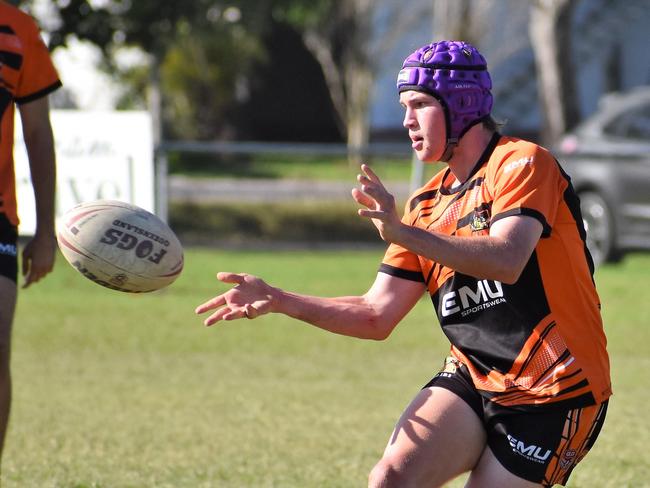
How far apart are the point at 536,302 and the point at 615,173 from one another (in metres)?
10.8

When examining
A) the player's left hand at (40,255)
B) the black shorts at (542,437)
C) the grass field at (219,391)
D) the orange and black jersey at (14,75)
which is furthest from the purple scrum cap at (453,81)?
the grass field at (219,391)

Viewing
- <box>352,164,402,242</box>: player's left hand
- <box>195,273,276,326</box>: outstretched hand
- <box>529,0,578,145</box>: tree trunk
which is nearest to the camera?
<box>352,164,402,242</box>: player's left hand

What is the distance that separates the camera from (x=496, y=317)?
4105 mm

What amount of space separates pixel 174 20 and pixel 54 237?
839cm

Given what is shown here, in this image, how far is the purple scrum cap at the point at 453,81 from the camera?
4.05 m

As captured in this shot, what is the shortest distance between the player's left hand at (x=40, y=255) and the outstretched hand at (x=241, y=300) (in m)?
1.25

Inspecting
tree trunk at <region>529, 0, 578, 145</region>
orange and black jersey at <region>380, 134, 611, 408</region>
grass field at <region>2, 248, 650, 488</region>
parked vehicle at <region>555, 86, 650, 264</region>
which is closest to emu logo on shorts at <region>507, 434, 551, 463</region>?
orange and black jersey at <region>380, 134, 611, 408</region>

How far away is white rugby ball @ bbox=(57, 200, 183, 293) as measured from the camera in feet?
15.2

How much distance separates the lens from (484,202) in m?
4.05

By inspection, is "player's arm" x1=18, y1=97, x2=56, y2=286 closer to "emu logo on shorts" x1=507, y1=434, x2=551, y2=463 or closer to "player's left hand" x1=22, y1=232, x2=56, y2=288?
"player's left hand" x1=22, y1=232, x2=56, y2=288

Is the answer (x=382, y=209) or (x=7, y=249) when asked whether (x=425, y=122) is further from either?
(x=7, y=249)

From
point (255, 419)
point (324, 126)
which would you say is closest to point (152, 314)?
point (255, 419)

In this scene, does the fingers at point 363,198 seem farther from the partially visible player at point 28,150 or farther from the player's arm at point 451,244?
the partially visible player at point 28,150

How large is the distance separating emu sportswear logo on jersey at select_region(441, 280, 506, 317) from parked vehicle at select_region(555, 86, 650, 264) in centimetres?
1006
